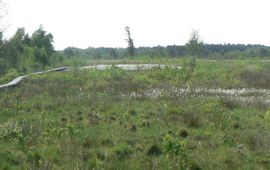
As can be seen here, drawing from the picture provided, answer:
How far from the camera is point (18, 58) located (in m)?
46.1

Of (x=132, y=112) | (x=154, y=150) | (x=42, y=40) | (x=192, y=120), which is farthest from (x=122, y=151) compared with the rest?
(x=42, y=40)

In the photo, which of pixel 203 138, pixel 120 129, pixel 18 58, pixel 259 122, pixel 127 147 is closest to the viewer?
pixel 127 147

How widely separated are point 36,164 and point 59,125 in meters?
3.79

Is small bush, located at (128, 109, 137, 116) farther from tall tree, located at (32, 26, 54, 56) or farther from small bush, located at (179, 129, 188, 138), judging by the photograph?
tall tree, located at (32, 26, 54, 56)

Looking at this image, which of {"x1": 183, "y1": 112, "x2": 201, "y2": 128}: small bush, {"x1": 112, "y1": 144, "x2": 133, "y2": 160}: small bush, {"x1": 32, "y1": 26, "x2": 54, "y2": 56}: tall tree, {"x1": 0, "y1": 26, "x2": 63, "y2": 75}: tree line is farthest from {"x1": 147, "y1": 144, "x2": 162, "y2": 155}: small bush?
{"x1": 32, "y1": 26, "x2": 54, "y2": 56}: tall tree

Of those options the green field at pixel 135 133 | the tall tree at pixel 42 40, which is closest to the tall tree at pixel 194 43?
the tall tree at pixel 42 40

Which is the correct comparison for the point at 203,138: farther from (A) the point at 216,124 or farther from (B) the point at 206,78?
(B) the point at 206,78

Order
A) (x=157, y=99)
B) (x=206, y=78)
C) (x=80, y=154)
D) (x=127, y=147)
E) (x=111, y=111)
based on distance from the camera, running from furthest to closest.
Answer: (x=206, y=78)
(x=157, y=99)
(x=111, y=111)
(x=127, y=147)
(x=80, y=154)

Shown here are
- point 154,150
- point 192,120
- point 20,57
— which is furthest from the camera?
point 20,57

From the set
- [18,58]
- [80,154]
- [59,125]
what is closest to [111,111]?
[59,125]

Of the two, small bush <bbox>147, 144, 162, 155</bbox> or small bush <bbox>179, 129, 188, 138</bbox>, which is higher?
small bush <bbox>147, 144, 162, 155</bbox>

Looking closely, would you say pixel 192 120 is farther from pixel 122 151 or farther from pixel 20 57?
pixel 20 57

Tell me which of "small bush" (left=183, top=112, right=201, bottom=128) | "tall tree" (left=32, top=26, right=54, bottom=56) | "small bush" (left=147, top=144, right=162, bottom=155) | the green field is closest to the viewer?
the green field

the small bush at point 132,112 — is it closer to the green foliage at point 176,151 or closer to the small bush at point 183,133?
the small bush at point 183,133
